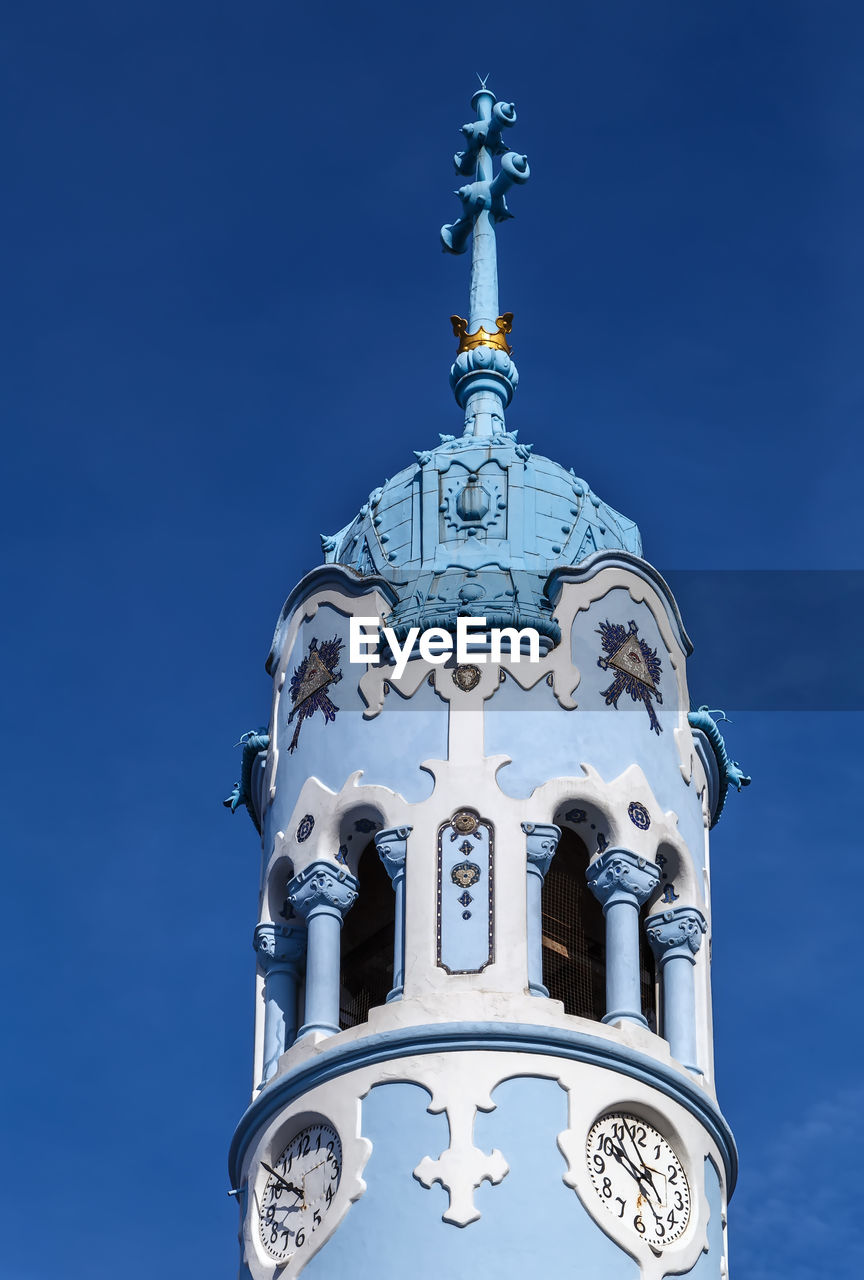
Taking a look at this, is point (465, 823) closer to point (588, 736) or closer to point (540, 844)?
point (540, 844)

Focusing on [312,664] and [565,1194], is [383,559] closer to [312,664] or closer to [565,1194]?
[312,664]

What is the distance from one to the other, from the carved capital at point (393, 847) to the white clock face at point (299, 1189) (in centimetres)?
290

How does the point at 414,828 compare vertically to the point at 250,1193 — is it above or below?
above

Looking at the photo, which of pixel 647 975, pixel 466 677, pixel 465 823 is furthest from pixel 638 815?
pixel 466 677

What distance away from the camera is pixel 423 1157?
1160 inches

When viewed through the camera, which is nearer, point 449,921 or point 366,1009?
point 449,921

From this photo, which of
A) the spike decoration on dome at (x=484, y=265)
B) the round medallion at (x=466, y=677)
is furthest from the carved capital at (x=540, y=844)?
the spike decoration on dome at (x=484, y=265)

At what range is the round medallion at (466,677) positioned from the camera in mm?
32750

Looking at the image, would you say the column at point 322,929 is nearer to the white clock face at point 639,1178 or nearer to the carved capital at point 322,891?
the carved capital at point 322,891

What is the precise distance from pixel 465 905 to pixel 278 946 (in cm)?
247

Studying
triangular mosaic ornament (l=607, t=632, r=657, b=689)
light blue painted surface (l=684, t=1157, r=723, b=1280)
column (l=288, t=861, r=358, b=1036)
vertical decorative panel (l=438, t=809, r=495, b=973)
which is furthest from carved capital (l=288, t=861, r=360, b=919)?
light blue painted surface (l=684, t=1157, r=723, b=1280)

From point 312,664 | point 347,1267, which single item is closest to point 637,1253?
point 347,1267

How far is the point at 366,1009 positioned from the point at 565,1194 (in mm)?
4882

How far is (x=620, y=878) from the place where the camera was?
104ft
